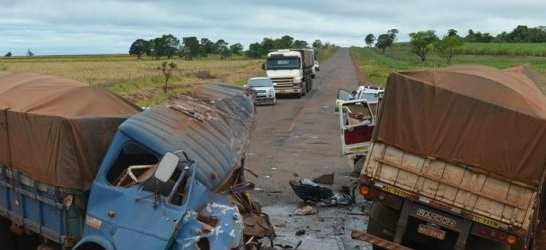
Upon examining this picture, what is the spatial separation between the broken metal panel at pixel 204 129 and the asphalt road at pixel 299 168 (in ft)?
7.88

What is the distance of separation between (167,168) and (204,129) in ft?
6.00

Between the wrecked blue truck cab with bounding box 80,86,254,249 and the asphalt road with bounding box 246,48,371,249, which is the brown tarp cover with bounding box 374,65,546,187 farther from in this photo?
the asphalt road with bounding box 246,48,371,249

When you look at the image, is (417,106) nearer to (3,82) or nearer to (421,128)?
(421,128)

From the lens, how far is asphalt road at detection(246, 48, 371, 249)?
1070 cm

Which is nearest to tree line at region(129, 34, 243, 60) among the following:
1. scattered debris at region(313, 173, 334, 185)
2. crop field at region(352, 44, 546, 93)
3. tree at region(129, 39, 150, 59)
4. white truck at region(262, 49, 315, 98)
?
tree at region(129, 39, 150, 59)

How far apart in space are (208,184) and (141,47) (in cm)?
14091

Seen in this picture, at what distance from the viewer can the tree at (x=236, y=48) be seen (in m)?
158

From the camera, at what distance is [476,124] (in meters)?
7.85

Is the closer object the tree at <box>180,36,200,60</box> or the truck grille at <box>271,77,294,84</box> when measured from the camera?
the truck grille at <box>271,77,294,84</box>

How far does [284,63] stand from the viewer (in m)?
40.6

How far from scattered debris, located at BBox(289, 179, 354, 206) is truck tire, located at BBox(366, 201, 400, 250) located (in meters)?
3.29

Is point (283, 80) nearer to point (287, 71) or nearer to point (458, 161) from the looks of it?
point (287, 71)

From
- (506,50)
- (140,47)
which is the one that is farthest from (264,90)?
(140,47)

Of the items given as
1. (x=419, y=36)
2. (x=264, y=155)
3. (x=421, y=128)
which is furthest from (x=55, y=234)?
(x=419, y=36)
